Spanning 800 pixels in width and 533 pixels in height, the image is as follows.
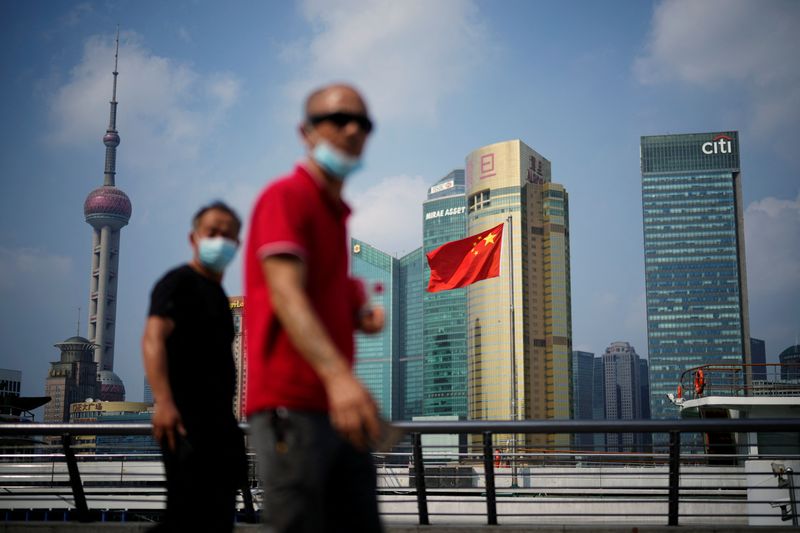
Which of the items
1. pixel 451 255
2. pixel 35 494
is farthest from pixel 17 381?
pixel 35 494

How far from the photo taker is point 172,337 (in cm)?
388

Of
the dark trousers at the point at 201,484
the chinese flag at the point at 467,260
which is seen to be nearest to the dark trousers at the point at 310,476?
the dark trousers at the point at 201,484

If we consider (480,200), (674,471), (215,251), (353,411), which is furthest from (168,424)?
(480,200)

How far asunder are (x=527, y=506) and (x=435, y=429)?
47.8 feet

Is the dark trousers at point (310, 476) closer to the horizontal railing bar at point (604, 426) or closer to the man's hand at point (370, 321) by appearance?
the man's hand at point (370, 321)

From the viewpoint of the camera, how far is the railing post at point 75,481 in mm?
7625

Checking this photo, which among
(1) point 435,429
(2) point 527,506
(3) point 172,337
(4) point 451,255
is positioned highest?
(4) point 451,255

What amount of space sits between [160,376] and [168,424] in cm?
23

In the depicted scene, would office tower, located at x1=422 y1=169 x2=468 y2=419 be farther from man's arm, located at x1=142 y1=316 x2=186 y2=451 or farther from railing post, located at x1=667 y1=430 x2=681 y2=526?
man's arm, located at x1=142 y1=316 x2=186 y2=451

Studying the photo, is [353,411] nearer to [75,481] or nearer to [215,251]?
[215,251]

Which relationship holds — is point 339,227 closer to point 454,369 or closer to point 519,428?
point 519,428

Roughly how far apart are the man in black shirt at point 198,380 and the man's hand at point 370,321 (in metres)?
1.46

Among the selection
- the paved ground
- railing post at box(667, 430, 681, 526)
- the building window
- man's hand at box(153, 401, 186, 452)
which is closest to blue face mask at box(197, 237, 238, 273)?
man's hand at box(153, 401, 186, 452)

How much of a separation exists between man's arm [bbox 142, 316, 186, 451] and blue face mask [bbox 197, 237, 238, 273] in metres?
0.38
